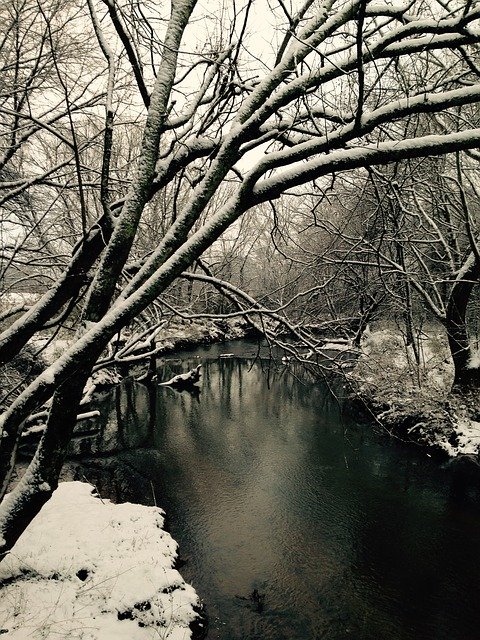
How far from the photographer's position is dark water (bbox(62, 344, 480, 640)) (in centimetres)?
584

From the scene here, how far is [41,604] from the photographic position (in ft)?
16.0

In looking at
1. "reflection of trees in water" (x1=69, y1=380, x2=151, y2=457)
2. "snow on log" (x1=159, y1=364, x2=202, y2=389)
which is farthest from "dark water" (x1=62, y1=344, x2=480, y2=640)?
"snow on log" (x1=159, y1=364, x2=202, y2=389)

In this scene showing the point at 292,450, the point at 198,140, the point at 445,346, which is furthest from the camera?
the point at 445,346

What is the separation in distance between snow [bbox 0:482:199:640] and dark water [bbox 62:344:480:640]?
2.23ft

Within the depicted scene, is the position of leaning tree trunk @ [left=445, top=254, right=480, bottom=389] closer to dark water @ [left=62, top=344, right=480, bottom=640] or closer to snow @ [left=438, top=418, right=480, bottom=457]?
snow @ [left=438, top=418, right=480, bottom=457]

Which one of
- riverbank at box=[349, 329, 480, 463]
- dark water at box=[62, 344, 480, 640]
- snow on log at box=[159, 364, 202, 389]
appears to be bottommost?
dark water at box=[62, 344, 480, 640]

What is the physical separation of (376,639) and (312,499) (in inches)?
132

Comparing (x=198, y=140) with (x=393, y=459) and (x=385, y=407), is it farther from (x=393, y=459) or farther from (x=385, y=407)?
(x=385, y=407)

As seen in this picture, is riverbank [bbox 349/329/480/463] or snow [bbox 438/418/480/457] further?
riverbank [bbox 349/329/480/463]

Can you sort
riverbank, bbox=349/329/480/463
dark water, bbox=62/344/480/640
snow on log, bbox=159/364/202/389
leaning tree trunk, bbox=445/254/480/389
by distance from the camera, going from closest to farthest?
dark water, bbox=62/344/480/640 → riverbank, bbox=349/329/480/463 → leaning tree trunk, bbox=445/254/480/389 → snow on log, bbox=159/364/202/389

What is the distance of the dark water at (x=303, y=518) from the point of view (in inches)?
230

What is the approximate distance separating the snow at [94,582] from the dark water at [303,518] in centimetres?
68

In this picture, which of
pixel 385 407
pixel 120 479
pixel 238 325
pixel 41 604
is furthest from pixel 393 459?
pixel 238 325

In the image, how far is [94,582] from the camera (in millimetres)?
5543
